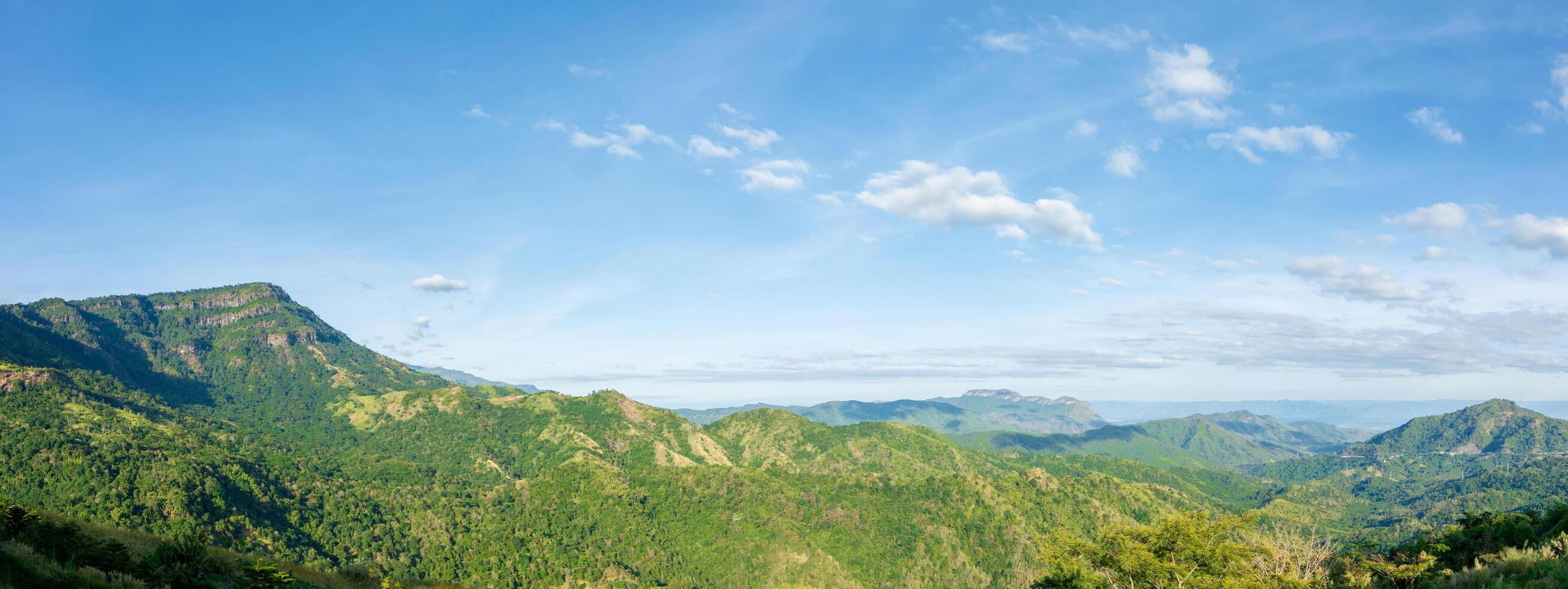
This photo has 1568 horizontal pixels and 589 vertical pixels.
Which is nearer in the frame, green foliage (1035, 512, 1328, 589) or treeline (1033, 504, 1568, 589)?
treeline (1033, 504, 1568, 589)

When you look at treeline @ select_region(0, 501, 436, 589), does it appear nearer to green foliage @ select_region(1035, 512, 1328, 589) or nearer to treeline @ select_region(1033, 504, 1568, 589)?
green foliage @ select_region(1035, 512, 1328, 589)

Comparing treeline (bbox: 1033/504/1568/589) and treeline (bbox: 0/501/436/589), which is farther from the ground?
treeline (bbox: 0/501/436/589)

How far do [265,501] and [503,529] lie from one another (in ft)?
183

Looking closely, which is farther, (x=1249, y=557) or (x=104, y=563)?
(x=1249, y=557)

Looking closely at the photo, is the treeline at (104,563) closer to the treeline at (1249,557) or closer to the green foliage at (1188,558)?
the green foliage at (1188,558)

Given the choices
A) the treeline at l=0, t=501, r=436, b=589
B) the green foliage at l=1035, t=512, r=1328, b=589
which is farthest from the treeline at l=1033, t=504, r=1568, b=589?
the treeline at l=0, t=501, r=436, b=589

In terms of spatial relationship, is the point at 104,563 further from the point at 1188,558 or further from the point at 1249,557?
the point at 1249,557

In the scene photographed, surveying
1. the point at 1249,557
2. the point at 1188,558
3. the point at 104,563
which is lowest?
the point at 1188,558

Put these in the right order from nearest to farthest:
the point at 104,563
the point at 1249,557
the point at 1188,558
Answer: the point at 104,563, the point at 1249,557, the point at 1188,558

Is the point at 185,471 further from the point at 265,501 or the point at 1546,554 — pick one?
the point at 1546,554

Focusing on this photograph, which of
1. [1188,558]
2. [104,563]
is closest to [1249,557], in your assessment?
[1188,558]

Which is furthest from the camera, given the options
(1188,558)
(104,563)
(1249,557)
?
(1188,558)

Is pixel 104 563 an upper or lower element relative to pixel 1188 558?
upper

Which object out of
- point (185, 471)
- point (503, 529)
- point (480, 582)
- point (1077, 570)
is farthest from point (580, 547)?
point (1077, 570)
